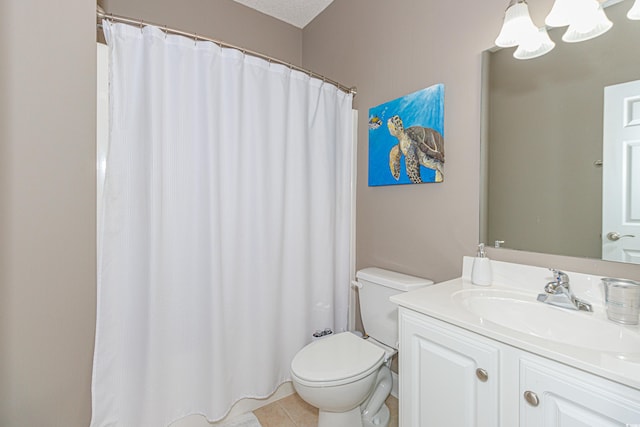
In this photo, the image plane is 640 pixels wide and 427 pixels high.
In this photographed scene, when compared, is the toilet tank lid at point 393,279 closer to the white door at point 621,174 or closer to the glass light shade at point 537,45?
the white door at point 621,174

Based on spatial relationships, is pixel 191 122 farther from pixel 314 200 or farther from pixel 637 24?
pixel 637 24

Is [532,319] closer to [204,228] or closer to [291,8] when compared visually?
[204,228]

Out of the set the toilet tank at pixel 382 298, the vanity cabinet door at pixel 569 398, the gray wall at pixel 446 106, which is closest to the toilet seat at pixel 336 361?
the toilet tank at pixel 382 298

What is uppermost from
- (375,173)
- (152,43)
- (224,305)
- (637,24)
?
(152,43)

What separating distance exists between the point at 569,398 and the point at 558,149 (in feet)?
2.89

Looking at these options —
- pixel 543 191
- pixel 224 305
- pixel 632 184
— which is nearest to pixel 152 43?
pixel 224 305

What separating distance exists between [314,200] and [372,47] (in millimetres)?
1059

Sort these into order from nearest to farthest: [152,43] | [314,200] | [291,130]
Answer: [152,43] → [291,130] → [314,200]

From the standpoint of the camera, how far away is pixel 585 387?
0.66 meters

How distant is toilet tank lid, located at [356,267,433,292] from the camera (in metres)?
1.46

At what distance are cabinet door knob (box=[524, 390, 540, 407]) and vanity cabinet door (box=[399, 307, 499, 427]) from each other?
0.07 meters

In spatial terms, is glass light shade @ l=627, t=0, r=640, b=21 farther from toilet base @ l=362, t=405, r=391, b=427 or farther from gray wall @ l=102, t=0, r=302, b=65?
gray wall @ l=102, t=0, r=302, b=65

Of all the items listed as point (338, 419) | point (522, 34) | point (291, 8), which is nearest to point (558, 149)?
point (522, 34)

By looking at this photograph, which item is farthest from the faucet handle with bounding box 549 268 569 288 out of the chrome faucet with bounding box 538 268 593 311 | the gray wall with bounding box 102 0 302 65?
the gray wall with bounding box 102 0 302 65
